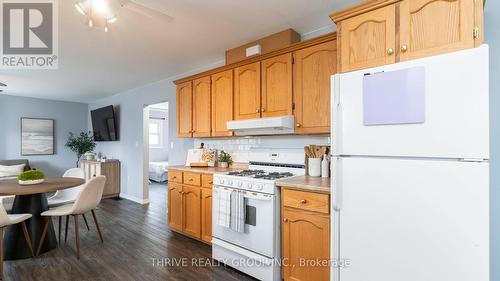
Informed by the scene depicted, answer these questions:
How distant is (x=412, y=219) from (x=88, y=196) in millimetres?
2995

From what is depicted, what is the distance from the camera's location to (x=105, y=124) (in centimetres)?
604

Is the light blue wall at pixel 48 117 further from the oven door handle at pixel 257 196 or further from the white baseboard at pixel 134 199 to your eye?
the oven door handle at pixel 257 196

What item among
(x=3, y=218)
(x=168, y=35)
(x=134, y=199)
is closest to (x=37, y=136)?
(x=134, y=199)

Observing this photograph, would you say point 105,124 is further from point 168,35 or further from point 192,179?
point 168,35

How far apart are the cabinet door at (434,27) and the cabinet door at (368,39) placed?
66 millimetres

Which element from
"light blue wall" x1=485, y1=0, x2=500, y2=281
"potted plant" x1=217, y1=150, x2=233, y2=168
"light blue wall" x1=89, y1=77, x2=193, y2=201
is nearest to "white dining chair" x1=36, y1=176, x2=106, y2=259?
"potted plant" x1=217, y1=150, x2=233, y2=168

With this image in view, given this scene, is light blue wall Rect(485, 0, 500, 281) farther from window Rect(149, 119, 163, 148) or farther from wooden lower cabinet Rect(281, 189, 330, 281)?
window Rect(149, 119, 163, 148)

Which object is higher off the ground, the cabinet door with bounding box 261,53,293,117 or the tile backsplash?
the cabinet door with bounding box 261,53,293,117

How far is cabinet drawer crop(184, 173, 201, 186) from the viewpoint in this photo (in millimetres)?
2971

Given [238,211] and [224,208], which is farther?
[224,208]

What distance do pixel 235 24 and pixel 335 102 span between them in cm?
140

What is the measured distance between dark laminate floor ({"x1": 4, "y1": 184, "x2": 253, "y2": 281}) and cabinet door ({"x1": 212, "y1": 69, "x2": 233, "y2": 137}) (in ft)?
4.72

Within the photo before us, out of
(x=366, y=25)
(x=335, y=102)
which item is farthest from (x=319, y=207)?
(x=366, y=25)

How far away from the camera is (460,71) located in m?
1.30
